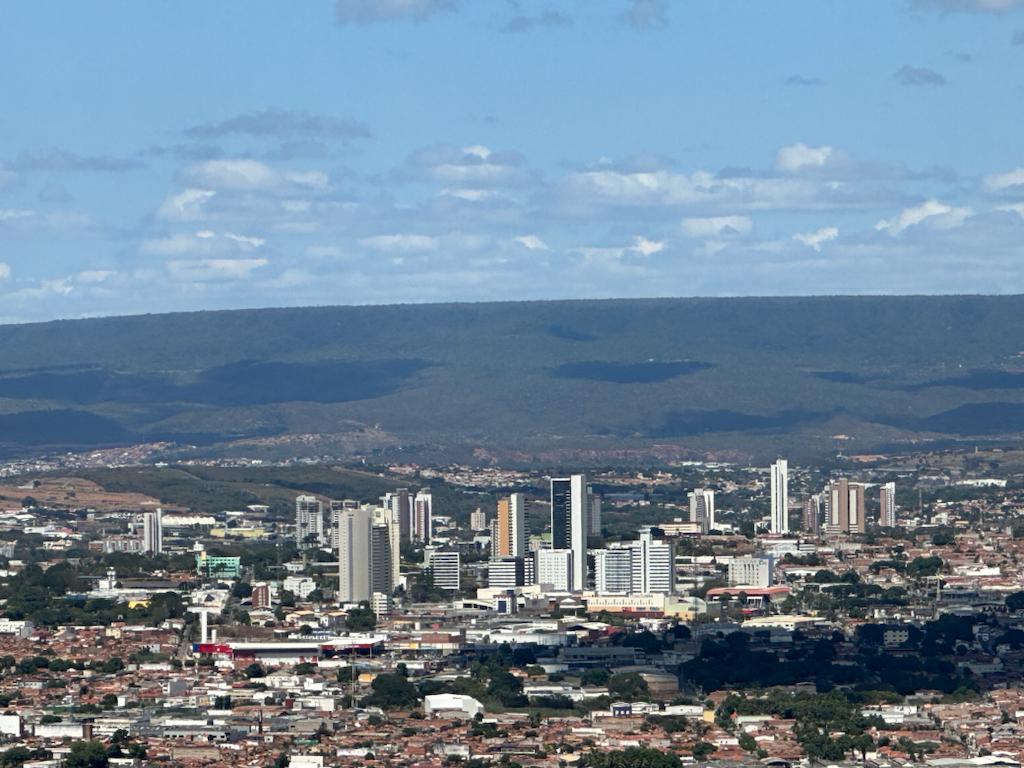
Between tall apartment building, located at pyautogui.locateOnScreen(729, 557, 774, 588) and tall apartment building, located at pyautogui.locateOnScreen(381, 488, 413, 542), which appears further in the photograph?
tall apartment building, located at pyautogui.locateOnScreen(381, 488, 413, 542)

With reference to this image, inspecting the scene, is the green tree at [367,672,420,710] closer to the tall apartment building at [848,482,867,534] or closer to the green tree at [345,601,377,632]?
the green tree at [345,601,377,632]

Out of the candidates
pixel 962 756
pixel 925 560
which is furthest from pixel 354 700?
pixel 925 560

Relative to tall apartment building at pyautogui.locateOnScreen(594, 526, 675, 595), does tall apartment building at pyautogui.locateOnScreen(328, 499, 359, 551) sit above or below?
above

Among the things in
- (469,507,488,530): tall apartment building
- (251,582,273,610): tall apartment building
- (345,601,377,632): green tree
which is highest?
(469,507,488,530): tall apartment building

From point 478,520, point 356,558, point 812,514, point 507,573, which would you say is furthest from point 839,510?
point 356,558

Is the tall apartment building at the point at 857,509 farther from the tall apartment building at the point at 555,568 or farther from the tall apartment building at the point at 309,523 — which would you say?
the tall apartment building at the point at 555,568

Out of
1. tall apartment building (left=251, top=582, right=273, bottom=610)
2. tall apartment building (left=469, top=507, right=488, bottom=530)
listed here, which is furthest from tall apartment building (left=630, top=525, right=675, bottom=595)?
tall apartment building (left=469, top=507, right=488, bottom=530)

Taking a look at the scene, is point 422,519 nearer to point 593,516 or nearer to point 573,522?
point 593,516
